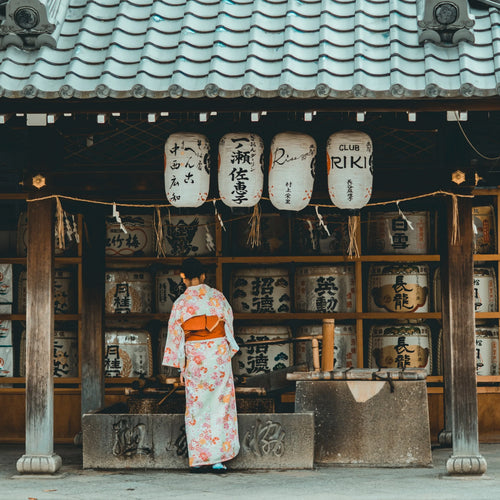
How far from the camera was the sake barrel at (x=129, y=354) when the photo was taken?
37.5 feet

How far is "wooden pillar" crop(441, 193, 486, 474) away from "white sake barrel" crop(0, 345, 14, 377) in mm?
5350

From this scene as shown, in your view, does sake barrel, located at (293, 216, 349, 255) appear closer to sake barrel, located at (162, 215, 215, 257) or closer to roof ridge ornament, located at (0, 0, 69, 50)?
sake barrel, located at (162, 215, 215, 257)

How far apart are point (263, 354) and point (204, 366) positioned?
7.14 feet

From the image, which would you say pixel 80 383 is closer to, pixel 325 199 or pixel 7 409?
pixel 7 409

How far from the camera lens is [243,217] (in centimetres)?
1127

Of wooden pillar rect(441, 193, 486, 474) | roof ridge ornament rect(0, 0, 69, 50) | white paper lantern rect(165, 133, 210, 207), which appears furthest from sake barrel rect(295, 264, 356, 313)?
roof ridge ornament rect(0, 0, 69, 50)

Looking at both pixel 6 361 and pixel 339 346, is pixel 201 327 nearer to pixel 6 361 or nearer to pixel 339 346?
pixel 339 346

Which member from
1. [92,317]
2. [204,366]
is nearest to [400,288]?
[204,366]

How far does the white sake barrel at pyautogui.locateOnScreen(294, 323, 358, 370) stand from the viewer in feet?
36.8

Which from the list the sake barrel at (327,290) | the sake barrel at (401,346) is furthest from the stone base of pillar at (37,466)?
the sake barrel at (401,346)

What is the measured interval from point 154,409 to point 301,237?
115 inches

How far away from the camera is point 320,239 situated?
11430 mm

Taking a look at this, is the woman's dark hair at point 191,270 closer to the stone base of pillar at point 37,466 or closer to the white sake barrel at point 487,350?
the stone base of pillar at point 37,466

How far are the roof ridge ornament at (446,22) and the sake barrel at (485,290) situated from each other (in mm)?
3593
